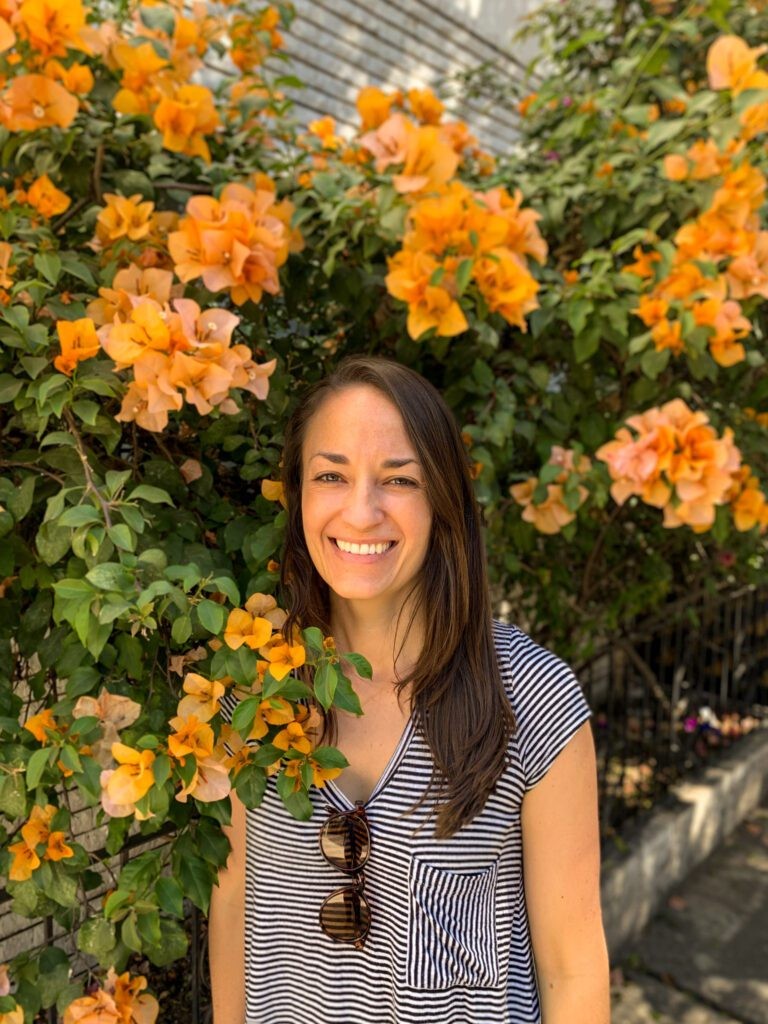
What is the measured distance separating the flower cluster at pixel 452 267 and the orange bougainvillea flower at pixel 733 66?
69 cm

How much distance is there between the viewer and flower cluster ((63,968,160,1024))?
121cm

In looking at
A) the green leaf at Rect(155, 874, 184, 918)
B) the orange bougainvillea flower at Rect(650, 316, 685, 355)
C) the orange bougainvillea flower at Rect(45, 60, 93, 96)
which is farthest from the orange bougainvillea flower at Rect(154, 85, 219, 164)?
the green leaf at Rect(155, 874, 184, 918)

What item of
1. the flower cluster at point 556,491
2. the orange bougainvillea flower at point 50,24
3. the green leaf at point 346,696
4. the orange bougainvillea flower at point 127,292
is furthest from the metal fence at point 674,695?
the orange bougainvillea flower at point 50,24

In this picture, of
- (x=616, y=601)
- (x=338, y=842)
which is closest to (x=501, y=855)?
(x=338, y=842)

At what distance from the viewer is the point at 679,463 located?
1707 millimetres

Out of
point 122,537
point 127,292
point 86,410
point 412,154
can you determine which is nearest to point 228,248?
point 127,292

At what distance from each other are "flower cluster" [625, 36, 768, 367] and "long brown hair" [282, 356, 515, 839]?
0.72m

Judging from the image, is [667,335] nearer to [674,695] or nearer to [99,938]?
[99,938]

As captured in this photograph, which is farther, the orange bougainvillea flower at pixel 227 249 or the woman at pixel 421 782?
the orange bougainvillea flower at pixel 227 249

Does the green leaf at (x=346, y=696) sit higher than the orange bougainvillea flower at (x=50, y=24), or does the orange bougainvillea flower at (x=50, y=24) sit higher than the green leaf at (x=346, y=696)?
the orange bougainvillea flower at (x=50, y=24)

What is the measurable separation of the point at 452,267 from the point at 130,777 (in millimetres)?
1026

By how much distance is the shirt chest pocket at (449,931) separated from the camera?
1297 mm

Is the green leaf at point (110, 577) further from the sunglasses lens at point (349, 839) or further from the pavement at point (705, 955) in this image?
the pavement at point (705, 955)

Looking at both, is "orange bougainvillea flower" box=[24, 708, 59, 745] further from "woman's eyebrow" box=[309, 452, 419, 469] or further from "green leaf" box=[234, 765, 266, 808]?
"woman's eyebrow" box=[309, 452, 419, 469]
